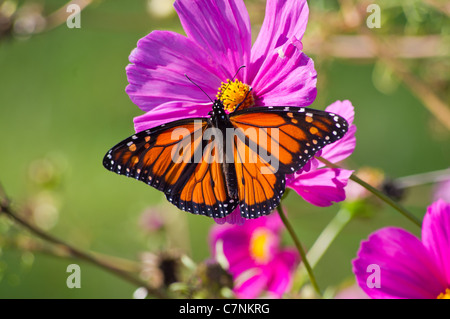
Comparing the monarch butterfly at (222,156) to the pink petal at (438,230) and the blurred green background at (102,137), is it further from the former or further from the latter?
the blurred green background at (102,137)

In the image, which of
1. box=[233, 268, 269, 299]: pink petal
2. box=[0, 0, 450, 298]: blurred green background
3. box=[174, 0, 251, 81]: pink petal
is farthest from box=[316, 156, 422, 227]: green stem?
box=[0, 0, 450, 298]: blurred green background

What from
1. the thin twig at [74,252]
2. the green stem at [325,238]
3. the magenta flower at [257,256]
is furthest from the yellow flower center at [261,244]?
the thin twig at [74,252]

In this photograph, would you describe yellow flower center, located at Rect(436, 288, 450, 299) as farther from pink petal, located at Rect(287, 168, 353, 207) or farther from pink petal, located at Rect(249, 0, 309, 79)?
pink petal, located at Rect(249, 0, 309, 79)

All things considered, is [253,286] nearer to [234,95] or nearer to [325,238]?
[325,238]

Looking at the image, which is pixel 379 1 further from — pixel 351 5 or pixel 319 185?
pixel 319 185

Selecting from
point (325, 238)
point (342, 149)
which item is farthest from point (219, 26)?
point (325, 238)

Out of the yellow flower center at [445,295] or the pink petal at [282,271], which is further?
the pink petal at [282,271]
